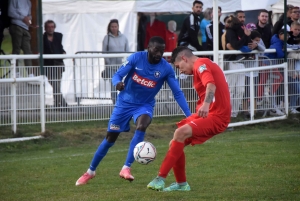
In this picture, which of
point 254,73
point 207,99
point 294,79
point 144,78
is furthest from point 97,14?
point 207,99

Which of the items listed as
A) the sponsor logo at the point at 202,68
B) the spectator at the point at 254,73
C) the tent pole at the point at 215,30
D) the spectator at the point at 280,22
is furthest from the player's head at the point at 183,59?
the spectator at the point at 280,22

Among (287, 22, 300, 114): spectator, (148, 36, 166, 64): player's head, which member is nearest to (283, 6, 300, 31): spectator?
(287, 22, 300, 114): spectator

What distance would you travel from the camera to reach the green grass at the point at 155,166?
8154 millimetres

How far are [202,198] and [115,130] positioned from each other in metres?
2.35

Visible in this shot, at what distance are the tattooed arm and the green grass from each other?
1.09m

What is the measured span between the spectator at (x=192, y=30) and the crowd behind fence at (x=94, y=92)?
4.85 ft

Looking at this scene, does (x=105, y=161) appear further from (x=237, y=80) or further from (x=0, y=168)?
(x=237, y=80)

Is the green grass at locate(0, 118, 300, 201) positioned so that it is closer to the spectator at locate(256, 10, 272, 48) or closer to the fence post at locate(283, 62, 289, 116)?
the fence post at locate(283, 62, 289, 116)

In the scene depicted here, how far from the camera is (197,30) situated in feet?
52.6

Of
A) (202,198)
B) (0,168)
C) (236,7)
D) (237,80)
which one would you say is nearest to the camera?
(202,198)

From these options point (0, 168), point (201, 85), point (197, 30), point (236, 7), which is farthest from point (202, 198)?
point (236, 7)

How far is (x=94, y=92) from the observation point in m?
14.0

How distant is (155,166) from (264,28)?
22.1 ft

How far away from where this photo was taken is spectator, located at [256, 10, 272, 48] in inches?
622
